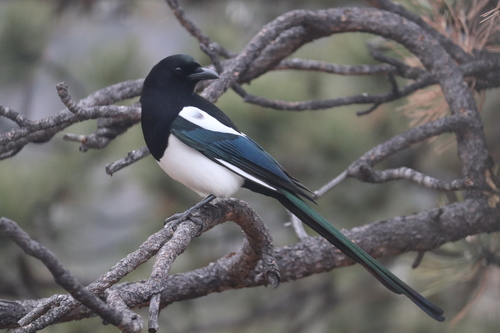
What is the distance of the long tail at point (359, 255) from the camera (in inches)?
57.5

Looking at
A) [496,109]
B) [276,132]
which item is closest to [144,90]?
[276,132]

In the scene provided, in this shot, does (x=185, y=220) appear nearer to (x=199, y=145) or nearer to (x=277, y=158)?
(x=199, y=145)

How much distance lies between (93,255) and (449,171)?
1.85 metres

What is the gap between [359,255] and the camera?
5.05 ft

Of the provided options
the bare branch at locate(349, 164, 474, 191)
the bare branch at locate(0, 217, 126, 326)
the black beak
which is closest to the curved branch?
the bare branch at locate(349, 164, 474, 191)

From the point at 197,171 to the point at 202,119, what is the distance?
0.15 meters

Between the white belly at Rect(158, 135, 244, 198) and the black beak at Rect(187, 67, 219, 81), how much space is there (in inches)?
7.7

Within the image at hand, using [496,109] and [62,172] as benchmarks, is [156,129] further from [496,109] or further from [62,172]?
[496,109]

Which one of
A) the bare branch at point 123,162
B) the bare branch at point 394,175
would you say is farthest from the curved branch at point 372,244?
the bare branch at point 123,162

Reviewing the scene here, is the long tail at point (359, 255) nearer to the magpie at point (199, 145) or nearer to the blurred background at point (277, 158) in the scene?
the magpie at point (199, 145)

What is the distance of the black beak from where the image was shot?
70.0 inches

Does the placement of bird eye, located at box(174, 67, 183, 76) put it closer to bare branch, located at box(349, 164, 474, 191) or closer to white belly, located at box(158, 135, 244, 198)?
white belly, located at box(158, 135, 244, 198)

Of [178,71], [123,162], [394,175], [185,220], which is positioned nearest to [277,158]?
[178,71]

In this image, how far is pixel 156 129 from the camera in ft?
5.67
